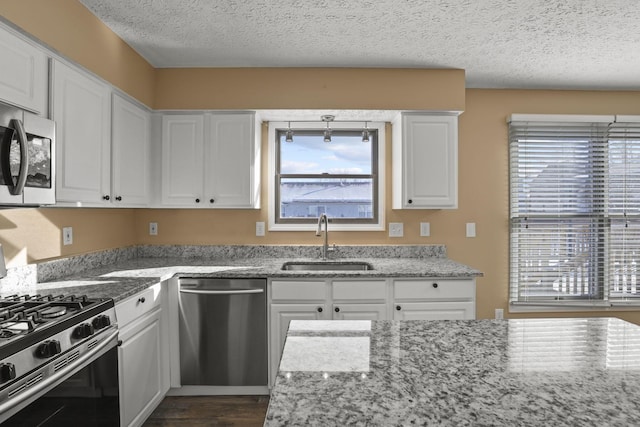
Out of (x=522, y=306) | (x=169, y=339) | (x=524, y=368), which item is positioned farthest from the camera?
(x=522, y=306)

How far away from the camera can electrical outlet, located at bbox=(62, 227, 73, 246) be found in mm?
2400

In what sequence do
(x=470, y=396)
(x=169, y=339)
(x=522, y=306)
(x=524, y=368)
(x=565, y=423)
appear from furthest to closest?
1. (x=522, y=306)
2. (x=169, y=339)
3. (x=524, y=368)
4. (x=470, y=396)
5. (x=565, y=423)

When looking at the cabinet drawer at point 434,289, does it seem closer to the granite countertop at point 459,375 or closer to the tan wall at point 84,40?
the granite countertop at point 459,375

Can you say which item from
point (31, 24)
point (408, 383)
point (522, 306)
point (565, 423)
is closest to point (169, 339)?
point (31, 24)

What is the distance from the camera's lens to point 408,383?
34.6 inches

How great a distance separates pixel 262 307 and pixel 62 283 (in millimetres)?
1174

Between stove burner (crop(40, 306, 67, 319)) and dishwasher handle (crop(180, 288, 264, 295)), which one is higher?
stove burner (crop(40, 306, 67, 319))

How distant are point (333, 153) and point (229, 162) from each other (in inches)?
38.3

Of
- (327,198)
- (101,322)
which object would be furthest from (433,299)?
(101,322)

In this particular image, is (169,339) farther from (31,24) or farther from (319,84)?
(319,84)

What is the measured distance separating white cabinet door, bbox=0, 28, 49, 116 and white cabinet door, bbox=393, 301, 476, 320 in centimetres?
234

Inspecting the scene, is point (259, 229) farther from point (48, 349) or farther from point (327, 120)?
point (48, 349)

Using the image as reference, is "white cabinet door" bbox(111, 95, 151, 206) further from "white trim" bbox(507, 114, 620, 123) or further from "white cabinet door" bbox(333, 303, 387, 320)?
"white trim" bbox(507, 114, 620, 123)

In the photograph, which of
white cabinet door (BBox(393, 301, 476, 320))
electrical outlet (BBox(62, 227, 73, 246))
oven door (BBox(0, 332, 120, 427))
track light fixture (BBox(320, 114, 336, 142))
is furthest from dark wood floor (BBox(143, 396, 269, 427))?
track light fixture (BBox(320, 114, 336, 142))
